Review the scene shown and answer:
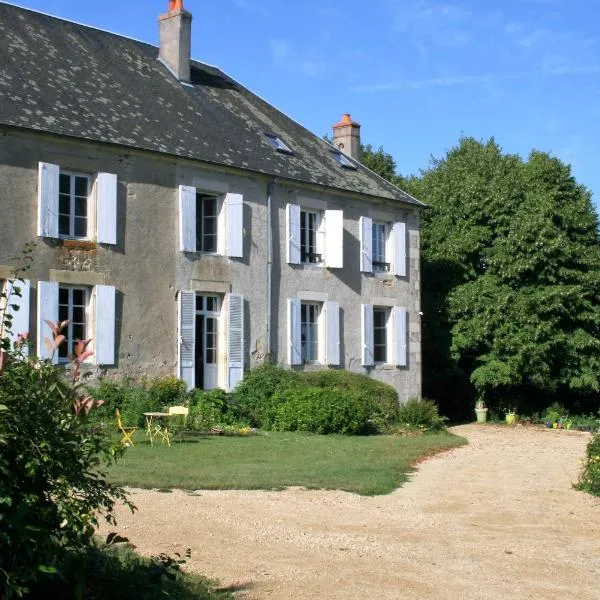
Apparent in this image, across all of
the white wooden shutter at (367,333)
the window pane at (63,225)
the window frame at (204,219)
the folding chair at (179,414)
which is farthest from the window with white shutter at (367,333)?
the window pane at (63,225)

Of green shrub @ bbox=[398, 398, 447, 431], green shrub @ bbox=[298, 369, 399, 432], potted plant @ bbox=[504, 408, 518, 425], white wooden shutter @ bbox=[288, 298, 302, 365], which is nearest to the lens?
green shrub @ bbox=[298, 369, 399, 432]

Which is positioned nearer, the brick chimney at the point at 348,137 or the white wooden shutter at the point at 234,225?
the white wooden shutter at the point at 234,225

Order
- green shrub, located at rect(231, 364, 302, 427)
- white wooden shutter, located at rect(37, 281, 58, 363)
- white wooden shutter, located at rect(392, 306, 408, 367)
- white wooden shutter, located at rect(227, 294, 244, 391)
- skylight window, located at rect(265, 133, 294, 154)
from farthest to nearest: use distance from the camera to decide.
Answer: white wooden shutter, located at rect(392, 306, 408, 367)
skylight window, located at rect(265, 133, 294, 154)
white wooden shutter, located at rect(227, 294, 244, 391)
green shrub, located at rect(231, 364, 302, 427)
white wooden shutter, located at rect(37, 281, 58, 363)

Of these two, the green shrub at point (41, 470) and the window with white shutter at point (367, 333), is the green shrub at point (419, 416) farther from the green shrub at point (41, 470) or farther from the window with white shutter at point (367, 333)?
the green shrub at point (41, 470)

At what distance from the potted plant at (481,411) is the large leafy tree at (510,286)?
0.61 meters

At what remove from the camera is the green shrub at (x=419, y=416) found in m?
19.1

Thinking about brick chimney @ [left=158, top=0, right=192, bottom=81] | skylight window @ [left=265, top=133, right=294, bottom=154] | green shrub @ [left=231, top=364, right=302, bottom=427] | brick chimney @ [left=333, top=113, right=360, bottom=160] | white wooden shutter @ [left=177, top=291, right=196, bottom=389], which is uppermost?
brick chimney @ [left=158, top=0, right=192, bottom=81]

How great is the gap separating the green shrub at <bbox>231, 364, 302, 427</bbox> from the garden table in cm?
235

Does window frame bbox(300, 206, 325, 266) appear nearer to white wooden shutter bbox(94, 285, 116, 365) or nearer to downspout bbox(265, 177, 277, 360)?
downspout bbox(265, 177, 277, 360)

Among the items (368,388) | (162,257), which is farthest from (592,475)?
(162,257)

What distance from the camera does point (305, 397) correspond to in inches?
664

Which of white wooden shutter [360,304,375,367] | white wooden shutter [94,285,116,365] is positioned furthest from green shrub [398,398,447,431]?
white wooden shutter [94,285,116,365]

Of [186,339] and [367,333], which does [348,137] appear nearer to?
[367,333]

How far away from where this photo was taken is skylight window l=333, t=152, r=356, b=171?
874 inches
